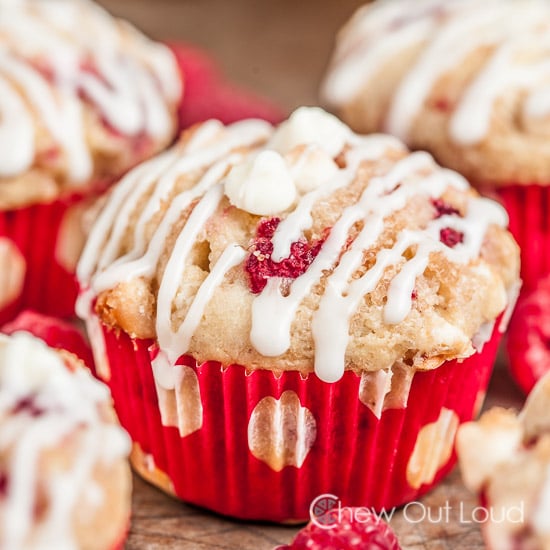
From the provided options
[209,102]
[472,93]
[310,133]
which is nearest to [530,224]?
[472,93]

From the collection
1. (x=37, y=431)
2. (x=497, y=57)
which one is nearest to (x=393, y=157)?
(x=497, y=57)

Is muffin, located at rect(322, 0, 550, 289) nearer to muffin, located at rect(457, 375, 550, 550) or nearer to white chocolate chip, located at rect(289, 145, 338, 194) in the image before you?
white chocolate chip, located at rect(289, 145, 338, 194)

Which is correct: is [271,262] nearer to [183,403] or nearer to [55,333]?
[183,403]

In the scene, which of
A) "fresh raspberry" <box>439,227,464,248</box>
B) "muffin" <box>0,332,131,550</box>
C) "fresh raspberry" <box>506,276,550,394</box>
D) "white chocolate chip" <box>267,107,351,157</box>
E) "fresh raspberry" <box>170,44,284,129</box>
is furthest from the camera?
"fresh raspberry" <box>170,44,284,129</box>

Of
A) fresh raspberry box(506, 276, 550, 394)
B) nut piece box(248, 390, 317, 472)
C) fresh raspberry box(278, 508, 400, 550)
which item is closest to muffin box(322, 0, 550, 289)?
fresh raspberry box(506, 276, 550, 394)

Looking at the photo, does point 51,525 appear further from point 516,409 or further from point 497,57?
point 497,57

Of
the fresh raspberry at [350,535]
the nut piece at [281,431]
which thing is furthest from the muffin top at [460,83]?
the fresh raspberry at [350,535]
